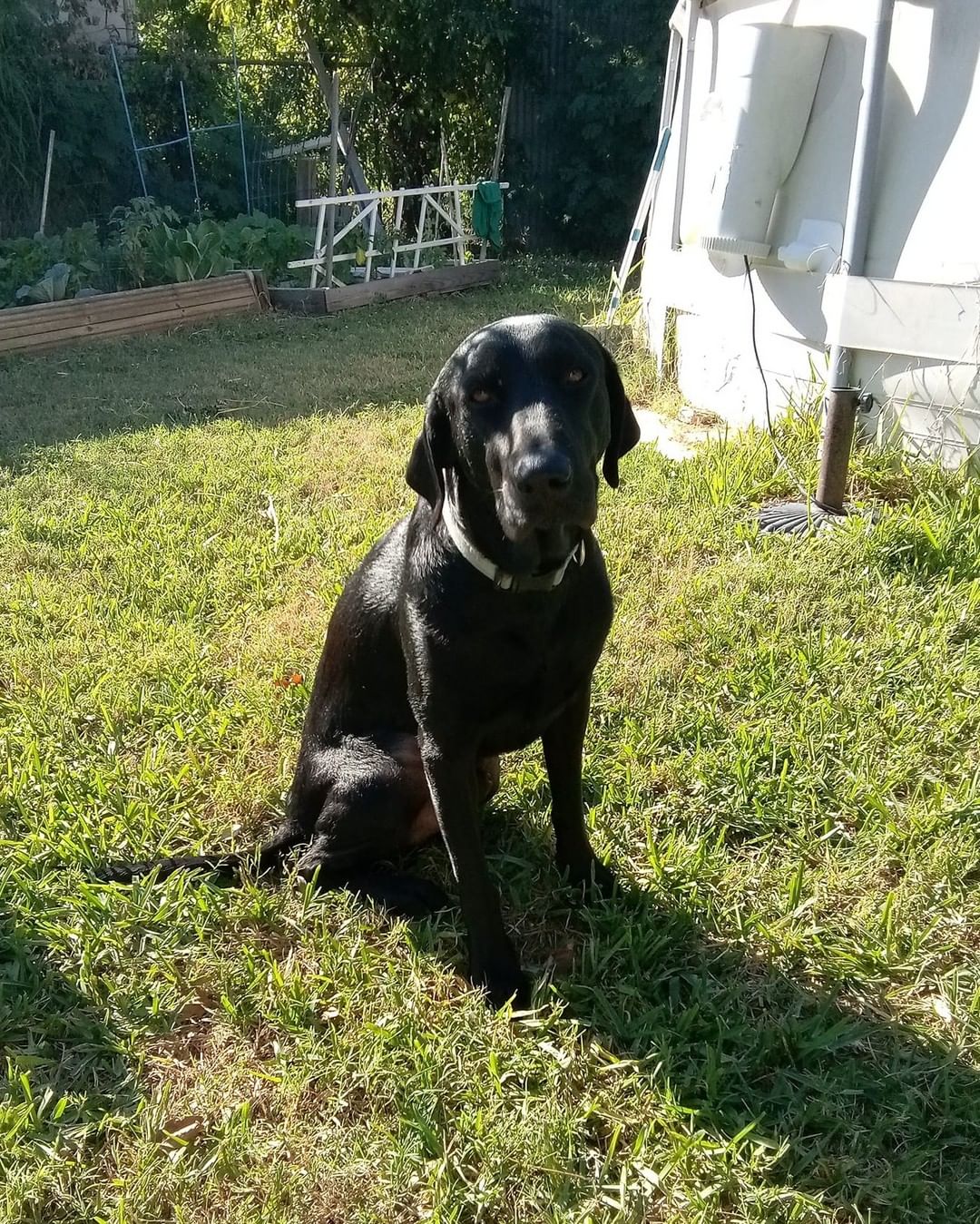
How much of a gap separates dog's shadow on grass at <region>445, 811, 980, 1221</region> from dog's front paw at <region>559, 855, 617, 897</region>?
A: 39 millimetres

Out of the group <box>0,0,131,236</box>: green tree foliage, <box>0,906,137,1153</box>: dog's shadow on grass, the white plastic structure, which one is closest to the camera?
<box>0,906,137,1153</box>: dog's shadow on grass

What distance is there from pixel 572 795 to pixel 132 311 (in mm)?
7757

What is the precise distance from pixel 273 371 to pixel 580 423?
18.6ft

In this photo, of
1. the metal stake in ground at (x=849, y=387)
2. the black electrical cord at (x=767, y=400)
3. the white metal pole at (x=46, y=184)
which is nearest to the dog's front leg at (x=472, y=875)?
the metal stake in ground at (x=849, y=387)

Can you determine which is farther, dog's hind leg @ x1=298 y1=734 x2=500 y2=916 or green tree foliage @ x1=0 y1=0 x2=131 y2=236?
green tree foliage @ x1=0 y1=0 x2=131 y2=236

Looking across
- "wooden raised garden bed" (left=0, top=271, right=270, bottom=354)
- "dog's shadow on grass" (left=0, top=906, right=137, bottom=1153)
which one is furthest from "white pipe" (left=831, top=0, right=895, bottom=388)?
"wooden raised garden bed" (left=0, top=271, right=270, bottom=354)

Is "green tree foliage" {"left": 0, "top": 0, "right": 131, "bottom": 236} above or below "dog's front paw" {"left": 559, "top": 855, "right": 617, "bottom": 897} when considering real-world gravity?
above

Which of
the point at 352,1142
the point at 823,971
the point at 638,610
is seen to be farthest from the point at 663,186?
the point at 352,1142

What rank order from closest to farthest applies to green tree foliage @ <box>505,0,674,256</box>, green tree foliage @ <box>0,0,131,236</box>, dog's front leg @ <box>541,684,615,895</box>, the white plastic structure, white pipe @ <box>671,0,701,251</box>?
dog's front leg @ <box>541,684,615,895</box> < the white plastic structure < white pipe @ <box>671,0,701,251</box> < green tree foliage @ <box>0,0,131,236</box> < green tree foliage @ <box>505,0,674,256</box>

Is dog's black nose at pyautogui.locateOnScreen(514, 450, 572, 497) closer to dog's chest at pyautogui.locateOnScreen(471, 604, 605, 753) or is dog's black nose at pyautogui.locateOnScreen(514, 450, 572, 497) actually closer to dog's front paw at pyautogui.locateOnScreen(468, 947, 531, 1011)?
dog's chest at pyautogui.locateOnScreen(471, 604, 605, 753)

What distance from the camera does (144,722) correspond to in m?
3.03

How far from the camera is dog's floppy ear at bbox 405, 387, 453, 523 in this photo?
1.92 m

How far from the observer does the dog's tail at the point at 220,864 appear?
230 centimetres

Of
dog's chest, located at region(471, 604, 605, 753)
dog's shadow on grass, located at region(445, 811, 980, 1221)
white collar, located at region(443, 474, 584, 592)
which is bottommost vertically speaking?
dog's shadow on grass, located at region(445, 811, 980, 1221)
